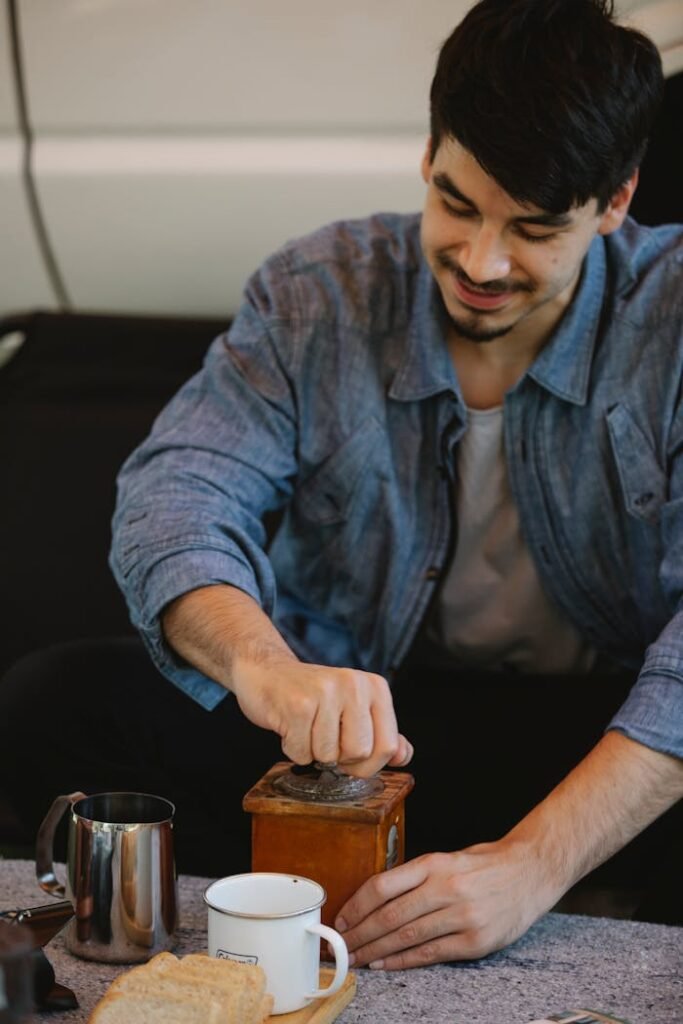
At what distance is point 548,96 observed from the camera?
4.69 feet

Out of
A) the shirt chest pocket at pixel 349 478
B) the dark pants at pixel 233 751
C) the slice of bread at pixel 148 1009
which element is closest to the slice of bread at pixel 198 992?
the slice of bread at pixel 148 1009

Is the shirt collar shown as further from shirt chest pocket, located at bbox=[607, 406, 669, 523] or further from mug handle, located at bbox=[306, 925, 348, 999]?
mug handle, located at bbox=[306, 925, 348, 999]

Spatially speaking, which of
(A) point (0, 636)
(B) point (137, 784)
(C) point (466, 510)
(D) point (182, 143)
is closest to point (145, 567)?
(B) point (137, 784)

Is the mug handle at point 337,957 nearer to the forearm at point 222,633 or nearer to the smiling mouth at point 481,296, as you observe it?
the forearm at point 222,633

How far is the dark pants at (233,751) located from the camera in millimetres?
1648

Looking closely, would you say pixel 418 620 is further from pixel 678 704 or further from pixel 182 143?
pixel 182 143

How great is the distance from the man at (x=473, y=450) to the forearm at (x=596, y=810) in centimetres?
1

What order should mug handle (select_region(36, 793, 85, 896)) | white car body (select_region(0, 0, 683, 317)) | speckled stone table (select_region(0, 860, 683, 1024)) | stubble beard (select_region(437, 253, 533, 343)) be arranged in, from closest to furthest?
1. speckled stone table (select_region(0, 860, 683, 1024))
2. mug handle (select_region(36, 793, 85, 896))
3. stubble beard (select_region(437, 253, 533, 343))
4. white car body (select_region(0, 0, 683, 317))

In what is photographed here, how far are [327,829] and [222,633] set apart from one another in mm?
242

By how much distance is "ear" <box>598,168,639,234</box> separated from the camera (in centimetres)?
158

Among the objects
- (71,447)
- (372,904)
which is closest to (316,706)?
(372,904)

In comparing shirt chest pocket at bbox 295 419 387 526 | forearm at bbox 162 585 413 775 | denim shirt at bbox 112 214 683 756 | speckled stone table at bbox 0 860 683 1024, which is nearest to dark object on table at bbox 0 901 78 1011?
speckled stone table at bbox 0 860 683 1024

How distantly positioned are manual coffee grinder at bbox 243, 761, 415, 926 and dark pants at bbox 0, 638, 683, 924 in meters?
0.48

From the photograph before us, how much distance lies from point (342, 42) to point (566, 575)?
0.96 meters
